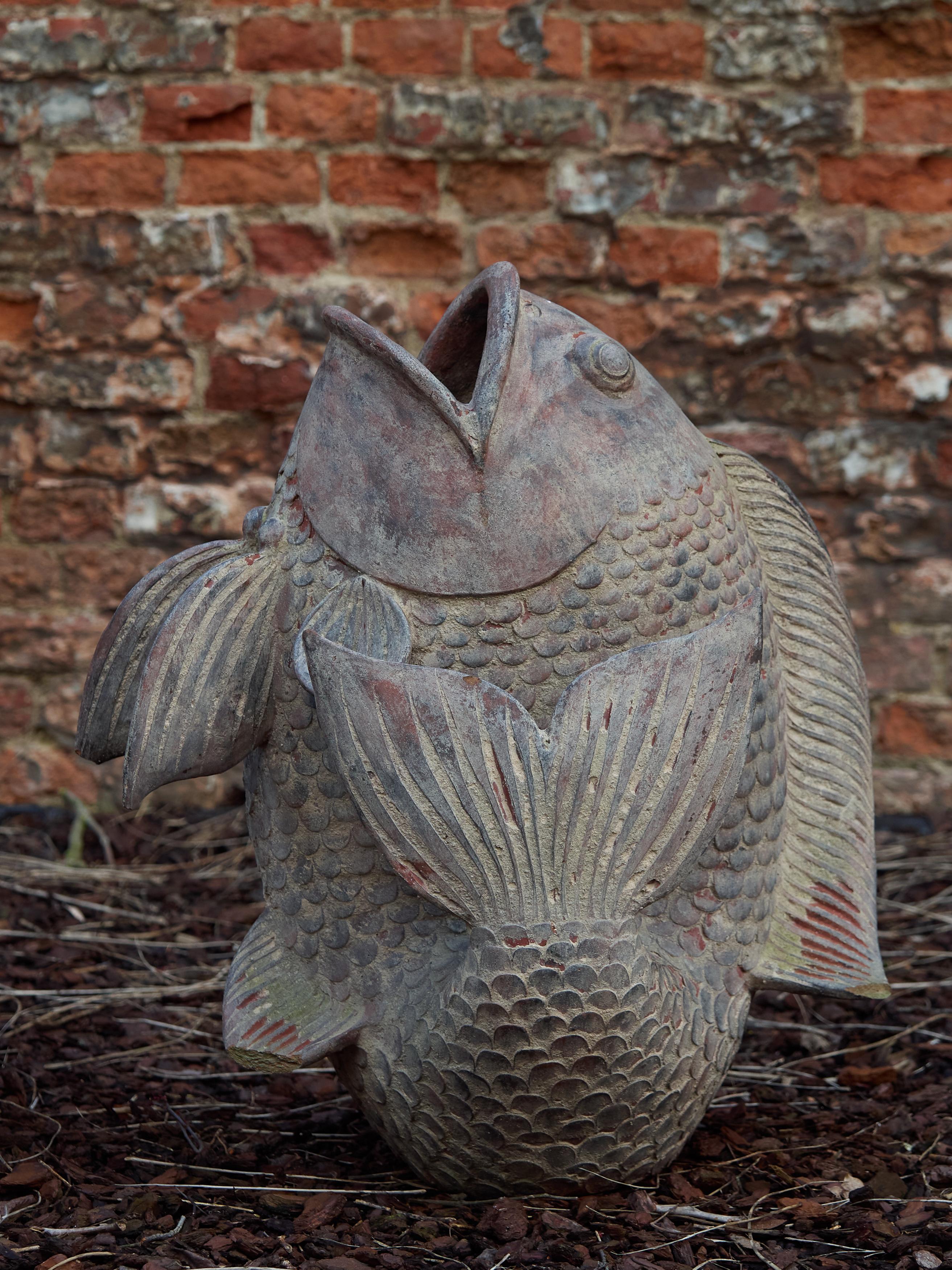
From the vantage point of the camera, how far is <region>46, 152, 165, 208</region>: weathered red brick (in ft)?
12.1

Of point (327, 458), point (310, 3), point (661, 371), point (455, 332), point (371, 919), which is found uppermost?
point (310, 3)

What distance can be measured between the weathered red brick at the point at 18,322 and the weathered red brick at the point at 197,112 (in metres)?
0.53

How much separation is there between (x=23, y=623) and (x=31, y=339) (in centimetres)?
75

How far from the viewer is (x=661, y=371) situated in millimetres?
3771

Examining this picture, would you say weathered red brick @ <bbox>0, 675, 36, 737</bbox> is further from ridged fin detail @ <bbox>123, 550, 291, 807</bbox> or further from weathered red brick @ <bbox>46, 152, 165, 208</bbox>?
ridged fin detail @ <bbox>123, 550, 291, 807</bbox>

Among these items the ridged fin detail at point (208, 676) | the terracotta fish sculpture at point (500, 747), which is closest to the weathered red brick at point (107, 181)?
the terracotta fish sculpture at point (500, 747)

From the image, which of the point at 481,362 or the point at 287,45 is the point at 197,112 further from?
the point at 481,362

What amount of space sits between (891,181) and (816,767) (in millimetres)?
2119

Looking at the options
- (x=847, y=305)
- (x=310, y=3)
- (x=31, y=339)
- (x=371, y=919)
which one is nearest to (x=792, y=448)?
(x=847, y=305)

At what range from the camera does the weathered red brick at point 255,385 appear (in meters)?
3.75

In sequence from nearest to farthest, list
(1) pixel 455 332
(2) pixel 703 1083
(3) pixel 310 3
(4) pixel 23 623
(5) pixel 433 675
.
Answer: (5) pixel 433 675 → (2) pixel 703 1083 → (1) pixel 455 332 → (3) pixel 310 3 → (4) pixel 23 623

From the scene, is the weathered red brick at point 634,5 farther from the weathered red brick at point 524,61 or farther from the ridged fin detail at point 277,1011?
the ridged fin detail at point 277,1011

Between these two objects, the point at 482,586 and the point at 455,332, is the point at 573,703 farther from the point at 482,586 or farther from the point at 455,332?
the point at 455,332

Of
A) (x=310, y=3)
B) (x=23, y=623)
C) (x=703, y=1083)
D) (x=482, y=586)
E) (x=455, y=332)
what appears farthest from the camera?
(x=23, y=623)
